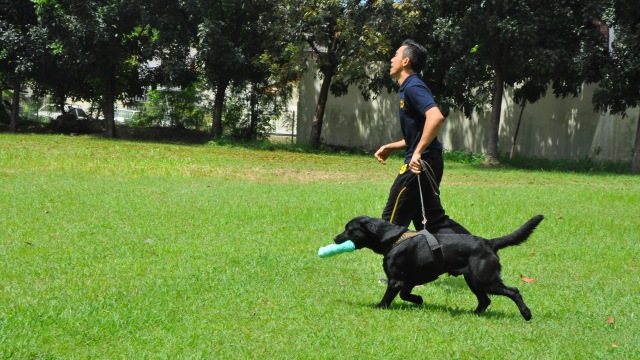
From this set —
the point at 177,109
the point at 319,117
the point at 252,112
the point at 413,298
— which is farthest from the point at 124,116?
the point at 413,298

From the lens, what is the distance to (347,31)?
92.6ft

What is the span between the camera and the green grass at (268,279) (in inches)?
206

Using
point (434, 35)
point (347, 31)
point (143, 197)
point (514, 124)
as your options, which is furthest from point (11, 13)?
point (143, 197)

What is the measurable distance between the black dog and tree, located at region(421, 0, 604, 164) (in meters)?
17.7

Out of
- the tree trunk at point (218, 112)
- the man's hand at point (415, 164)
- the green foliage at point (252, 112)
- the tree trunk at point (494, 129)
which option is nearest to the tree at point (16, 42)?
the tree trunk at point (218, 112)

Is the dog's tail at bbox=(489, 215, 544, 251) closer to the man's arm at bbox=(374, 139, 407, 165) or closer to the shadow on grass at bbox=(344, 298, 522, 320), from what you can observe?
the shadow on grass at bbox=(344, 298, 522, 320)

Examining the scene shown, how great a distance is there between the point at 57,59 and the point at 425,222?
28886 mm

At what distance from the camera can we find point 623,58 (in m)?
22.5

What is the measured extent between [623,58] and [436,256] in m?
18.5

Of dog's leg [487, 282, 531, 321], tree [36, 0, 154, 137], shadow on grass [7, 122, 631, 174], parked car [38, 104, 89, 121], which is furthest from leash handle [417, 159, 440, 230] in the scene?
parked car [38, 104, 89, 121]

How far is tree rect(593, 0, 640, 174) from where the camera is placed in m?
22.0

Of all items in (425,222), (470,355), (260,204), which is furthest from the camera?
(260,204)

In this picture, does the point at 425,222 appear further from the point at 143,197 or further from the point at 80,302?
the point at 143,197

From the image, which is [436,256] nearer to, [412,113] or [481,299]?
[481,299]
